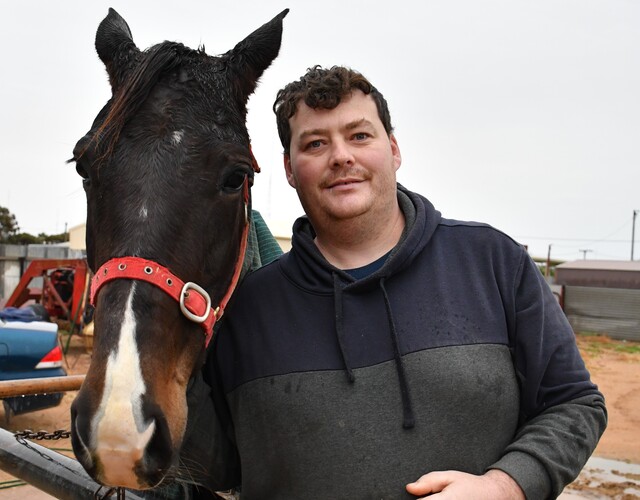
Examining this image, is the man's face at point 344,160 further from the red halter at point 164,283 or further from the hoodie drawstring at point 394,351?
the red halter at point 164,283

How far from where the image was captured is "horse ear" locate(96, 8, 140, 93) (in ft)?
6.65

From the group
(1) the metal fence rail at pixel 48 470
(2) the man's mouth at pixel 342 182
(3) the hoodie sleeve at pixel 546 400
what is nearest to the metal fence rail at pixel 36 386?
(1) the metal fence rail at pixel 48 470

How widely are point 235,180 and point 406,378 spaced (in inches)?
31.7

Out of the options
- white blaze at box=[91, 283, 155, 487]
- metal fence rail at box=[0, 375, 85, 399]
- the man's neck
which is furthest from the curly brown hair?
metal fence rail at box=[0, 375, 85, 399]

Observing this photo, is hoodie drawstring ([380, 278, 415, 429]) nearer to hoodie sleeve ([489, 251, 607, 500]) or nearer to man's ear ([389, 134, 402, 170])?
hoodie sleeve ([489, 251, 607, 500])

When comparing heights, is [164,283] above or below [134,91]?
below

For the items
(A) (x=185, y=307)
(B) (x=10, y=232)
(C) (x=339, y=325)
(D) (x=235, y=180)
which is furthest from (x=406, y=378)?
(B) (x=10, y=232)

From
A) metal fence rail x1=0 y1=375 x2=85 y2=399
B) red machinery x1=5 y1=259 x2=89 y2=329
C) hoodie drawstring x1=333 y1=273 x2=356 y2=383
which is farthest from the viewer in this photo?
red machinery x1=5 y1=259 x2=89 y2=329

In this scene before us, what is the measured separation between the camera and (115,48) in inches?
81.9

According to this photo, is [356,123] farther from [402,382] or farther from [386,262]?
[402,382]

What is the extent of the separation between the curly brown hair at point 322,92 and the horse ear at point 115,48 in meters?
0.56

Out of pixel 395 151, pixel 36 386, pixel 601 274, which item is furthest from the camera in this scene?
pixel 601 274

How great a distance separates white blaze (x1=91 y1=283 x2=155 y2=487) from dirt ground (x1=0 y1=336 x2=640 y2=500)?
3676mm

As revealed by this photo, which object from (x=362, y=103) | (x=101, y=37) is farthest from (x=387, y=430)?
(x=101, y=37)
